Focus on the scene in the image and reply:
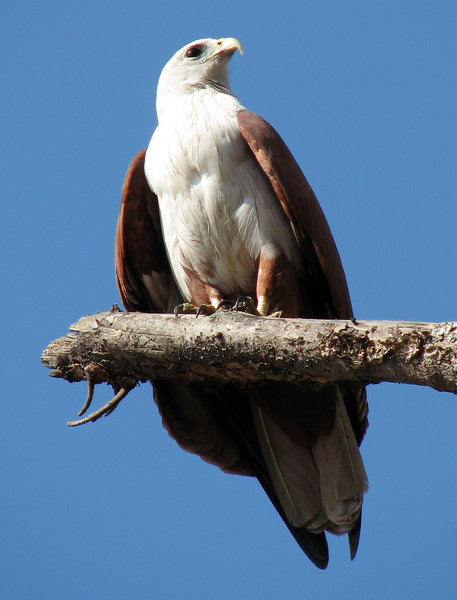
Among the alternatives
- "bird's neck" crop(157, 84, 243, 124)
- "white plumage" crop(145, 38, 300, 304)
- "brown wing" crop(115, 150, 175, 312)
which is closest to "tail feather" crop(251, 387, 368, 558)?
"white plumage" crop(145, 38, 300, 304)

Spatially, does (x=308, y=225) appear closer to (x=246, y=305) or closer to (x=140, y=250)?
(x=246, y=305)

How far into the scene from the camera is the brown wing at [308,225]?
483 cm

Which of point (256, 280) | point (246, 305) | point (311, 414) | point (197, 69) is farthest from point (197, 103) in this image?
point (311, 414)

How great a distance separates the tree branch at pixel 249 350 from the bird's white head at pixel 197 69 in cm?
193

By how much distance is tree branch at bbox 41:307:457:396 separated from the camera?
10.7 feet

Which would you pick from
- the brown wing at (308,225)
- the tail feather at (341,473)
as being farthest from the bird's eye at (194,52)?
the tail feather at (341,473)

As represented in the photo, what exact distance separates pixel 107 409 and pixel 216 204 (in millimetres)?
1379

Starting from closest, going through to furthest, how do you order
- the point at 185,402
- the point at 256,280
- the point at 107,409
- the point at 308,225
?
the point at 107,409
the point at 308,225
the point at 256,280
the point at 185,402

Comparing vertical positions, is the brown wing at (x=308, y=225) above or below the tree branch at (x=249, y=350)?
above

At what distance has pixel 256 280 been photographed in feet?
16.6

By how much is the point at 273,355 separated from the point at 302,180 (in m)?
1.50

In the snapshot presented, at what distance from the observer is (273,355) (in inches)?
150

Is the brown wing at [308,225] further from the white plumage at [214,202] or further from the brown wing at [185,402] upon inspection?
the brown wing at [185,402]

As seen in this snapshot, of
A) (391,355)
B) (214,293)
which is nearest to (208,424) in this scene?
(214,293)
